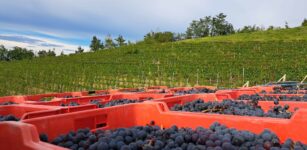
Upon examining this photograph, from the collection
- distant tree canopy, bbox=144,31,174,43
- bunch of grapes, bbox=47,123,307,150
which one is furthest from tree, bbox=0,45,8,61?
bunch of grapes, bbox=47,123,307,150

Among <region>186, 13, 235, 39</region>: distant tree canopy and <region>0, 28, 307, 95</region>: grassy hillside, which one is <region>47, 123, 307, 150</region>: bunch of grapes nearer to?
<region>0, 28, 307, 95</region>: grassy hillside

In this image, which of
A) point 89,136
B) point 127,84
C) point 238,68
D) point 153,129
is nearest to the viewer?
point 89,136

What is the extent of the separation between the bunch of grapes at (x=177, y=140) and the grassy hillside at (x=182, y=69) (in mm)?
16180

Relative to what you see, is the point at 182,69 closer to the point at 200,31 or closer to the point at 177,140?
the point at 177,140

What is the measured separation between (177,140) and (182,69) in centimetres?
2144

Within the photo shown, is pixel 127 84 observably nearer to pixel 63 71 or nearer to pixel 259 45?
pixel 63 71

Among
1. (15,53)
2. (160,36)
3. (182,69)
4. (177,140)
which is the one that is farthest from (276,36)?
(15,53)

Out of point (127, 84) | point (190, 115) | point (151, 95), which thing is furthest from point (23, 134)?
point (127, 84)

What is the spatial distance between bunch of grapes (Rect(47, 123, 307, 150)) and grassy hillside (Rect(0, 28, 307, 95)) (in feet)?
53.1

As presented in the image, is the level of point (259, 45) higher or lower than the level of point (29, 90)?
higher

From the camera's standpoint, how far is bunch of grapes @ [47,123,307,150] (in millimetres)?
1365

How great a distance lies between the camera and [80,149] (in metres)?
1.39

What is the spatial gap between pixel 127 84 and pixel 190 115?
17.9 metres

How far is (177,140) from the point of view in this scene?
1.46 m
